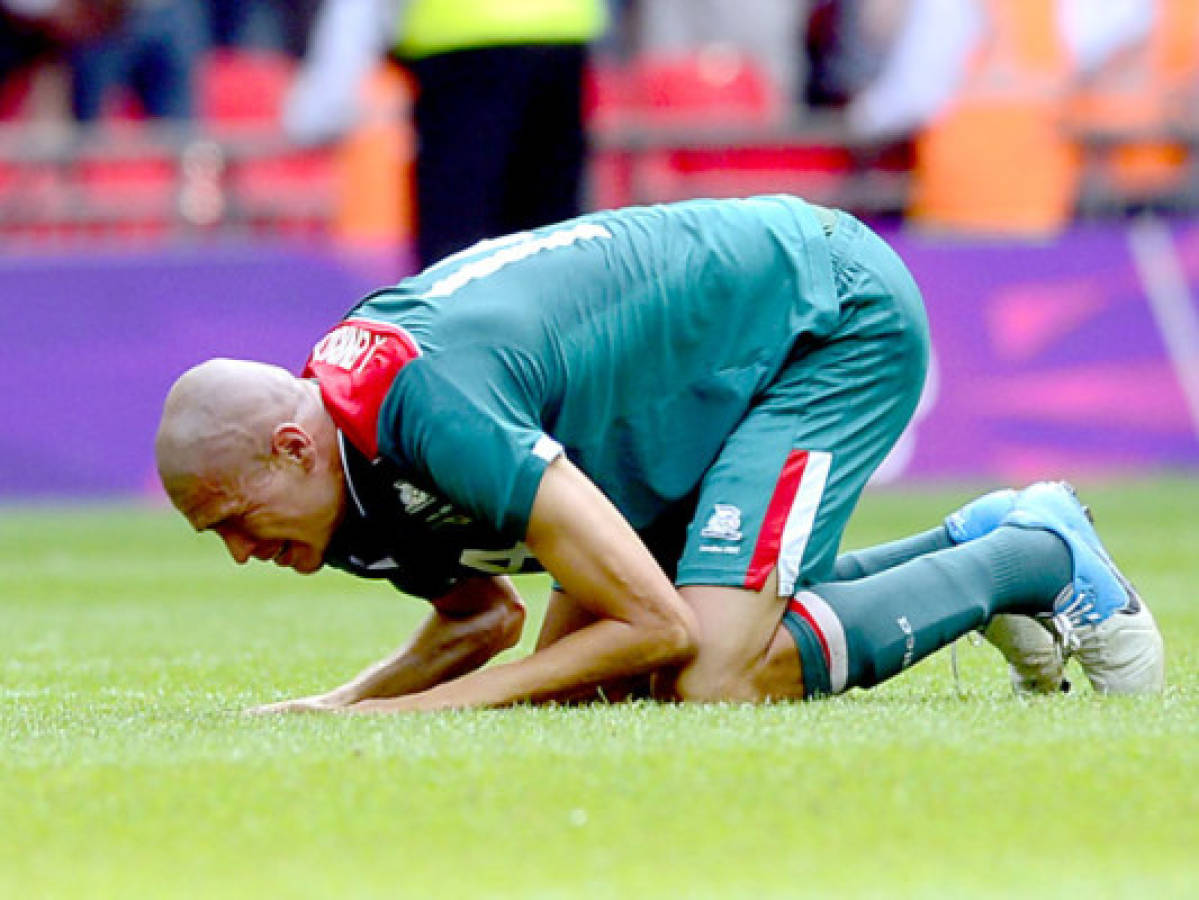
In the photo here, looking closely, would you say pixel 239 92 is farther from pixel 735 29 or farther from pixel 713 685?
pixel 713 685

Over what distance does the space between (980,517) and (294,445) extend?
1.41 meters

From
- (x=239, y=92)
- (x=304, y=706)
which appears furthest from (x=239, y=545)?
(x=239, y=92)

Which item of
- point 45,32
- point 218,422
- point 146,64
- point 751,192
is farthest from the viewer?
point 146,64

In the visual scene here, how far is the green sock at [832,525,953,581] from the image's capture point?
4.79m

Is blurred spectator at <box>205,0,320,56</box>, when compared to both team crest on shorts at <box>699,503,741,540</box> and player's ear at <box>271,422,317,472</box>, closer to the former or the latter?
team crest on shorts at <box>699,503,741,540</box>

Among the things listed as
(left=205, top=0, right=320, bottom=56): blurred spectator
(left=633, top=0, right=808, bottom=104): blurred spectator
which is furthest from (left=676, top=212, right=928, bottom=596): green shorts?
(left=633, top=0, right=808, bottom=104): blurred spectator

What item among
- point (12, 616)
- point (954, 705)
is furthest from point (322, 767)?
point (12, 616)

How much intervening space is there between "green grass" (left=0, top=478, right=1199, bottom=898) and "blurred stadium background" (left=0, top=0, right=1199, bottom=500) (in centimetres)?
654

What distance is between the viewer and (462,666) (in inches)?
188

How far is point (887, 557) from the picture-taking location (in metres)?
4.82

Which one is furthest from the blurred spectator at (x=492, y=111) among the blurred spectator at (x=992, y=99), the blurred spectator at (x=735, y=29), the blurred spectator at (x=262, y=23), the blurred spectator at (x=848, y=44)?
the blurred spectator at (x=735, y=29)

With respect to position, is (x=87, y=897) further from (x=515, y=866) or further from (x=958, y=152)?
(x=958, y=152)

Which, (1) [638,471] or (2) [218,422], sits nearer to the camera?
(2) [218,422]

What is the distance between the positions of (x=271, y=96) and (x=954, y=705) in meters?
10.3
